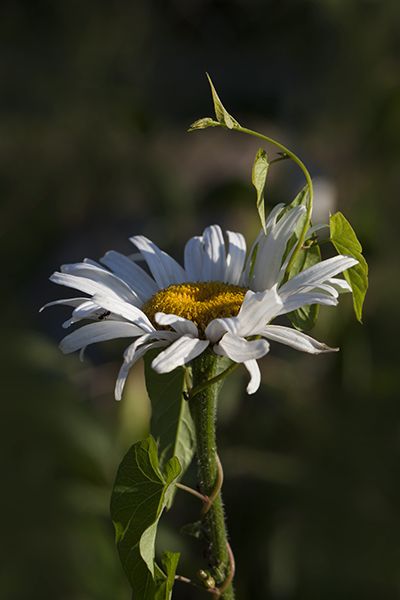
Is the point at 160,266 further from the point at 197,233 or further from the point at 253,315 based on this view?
the point at 197,233

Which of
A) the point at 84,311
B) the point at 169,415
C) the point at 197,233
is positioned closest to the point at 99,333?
the point at 84,311

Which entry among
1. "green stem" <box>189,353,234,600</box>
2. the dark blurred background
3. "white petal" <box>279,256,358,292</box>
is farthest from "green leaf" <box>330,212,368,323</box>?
the dark blurred background

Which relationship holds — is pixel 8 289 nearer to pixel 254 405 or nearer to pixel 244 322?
pixel 254 405

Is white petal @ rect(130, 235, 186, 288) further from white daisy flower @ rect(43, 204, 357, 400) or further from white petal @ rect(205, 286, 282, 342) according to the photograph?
white petal @ rect(205, 286, 282, 342)

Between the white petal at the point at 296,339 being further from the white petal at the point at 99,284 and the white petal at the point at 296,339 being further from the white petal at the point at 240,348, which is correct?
the white petal at the point at 99,284

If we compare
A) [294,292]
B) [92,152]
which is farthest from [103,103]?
[294,292]

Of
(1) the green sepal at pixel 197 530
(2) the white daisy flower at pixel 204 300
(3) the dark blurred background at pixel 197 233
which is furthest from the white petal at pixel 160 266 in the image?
(3) the dark blurred background at pixel 197 233
